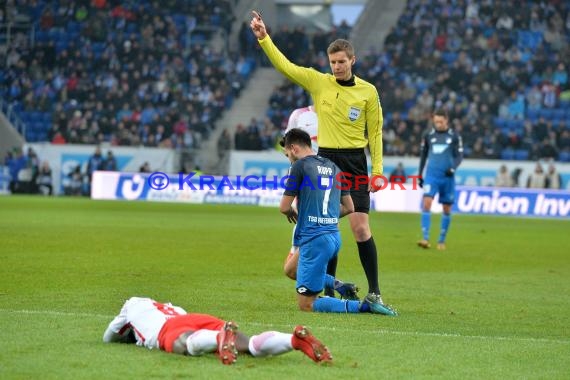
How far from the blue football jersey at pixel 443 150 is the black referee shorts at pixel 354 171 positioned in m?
9.61

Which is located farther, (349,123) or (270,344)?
(349,123)

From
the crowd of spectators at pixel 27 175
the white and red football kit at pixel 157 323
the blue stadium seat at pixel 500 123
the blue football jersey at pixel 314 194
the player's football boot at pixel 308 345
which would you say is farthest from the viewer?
the crowd of spectators at pixel 27 175

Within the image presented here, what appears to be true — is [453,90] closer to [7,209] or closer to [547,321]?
[7,209]

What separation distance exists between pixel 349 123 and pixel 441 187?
9.91 m

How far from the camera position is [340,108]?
1038cm

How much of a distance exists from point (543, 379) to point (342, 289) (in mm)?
3908

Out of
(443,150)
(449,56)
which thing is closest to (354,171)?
(443,150)

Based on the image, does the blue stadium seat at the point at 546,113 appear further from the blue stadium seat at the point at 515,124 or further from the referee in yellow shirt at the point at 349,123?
the referee in yellow shirt at the point at 349,123

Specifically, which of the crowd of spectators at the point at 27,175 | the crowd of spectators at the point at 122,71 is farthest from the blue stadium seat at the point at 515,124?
the crowd of spectators at the point at 27,175

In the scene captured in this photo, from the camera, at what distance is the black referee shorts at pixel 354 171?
33.9 ft

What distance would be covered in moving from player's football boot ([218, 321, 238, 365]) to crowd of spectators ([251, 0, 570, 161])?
3071 cm

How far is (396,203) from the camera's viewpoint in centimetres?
3350

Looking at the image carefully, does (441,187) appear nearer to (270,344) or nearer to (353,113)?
(353,113)

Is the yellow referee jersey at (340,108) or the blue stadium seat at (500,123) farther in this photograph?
the blue stadium seat at (500,123)
